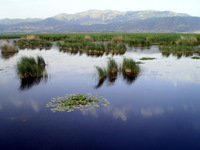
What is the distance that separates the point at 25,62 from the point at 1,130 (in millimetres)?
7885

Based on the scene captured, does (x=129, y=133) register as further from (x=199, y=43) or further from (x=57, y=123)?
(x=199, y=43)

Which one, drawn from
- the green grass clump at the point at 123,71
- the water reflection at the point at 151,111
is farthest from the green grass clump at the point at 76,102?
the green grass clump at the point at 123,71

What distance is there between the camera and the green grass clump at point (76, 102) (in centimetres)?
973

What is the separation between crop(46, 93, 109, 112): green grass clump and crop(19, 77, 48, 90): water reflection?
342cm

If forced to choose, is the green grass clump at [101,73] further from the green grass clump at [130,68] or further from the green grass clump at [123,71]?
the green grass clump at [130,68]

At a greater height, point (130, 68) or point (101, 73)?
point (130, 68)

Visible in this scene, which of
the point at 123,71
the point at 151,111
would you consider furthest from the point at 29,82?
the point at 151,111

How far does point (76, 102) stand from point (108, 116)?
6.34 ft

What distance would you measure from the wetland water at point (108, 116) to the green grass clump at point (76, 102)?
0.36m

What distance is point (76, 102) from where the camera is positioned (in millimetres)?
10148

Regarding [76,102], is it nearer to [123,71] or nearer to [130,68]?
[130,68]

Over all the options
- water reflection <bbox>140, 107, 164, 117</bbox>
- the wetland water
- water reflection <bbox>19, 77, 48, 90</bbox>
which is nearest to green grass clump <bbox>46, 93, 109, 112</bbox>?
the wetland water

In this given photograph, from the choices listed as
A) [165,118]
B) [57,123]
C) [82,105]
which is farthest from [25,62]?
[165,118]

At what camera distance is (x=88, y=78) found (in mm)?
15086
